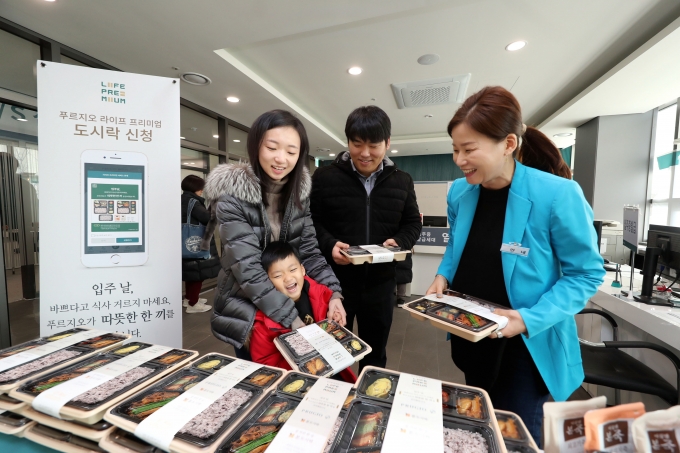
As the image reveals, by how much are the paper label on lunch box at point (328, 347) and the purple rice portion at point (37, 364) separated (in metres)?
0.62

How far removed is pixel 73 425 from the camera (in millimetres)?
586

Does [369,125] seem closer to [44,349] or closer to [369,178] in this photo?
[369,178]

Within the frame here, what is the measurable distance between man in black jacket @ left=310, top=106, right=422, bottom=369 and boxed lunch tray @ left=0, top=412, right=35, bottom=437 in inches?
43.0

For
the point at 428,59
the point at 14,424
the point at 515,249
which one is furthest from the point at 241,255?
the point at 428,59

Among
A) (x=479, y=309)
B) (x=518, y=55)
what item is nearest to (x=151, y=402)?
(x=479, y=309)

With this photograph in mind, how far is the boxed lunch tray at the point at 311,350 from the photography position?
776mm

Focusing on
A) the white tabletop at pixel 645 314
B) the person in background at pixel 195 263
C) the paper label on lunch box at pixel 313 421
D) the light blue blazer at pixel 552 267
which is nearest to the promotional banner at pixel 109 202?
the paper label on lunch box at pixel 313 421

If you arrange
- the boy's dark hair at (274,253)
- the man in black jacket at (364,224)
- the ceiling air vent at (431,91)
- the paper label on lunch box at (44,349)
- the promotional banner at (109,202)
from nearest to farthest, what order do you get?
the paper label on lunch box at (44,349) → the boy's dark hair at (274,253) → the promotional banner at (109,202) → the man in black jacket at (364,224) → the ceiling air vent at (431,91)

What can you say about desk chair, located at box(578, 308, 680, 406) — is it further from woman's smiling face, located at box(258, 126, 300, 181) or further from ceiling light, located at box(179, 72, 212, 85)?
ceiling light, located at box(179, 72, 212, 85)

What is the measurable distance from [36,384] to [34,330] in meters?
3.23

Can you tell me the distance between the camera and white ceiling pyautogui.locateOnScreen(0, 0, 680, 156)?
2.32 metres

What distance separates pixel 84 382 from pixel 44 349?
287 mm

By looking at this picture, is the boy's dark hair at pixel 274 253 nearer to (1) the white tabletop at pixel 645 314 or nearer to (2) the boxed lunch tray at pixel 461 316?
(2) the boxed lunch tray at pixel 461 316

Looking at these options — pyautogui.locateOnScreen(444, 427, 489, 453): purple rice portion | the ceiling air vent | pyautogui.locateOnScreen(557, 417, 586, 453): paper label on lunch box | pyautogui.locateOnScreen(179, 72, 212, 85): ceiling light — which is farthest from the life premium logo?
the ceiling air vent
